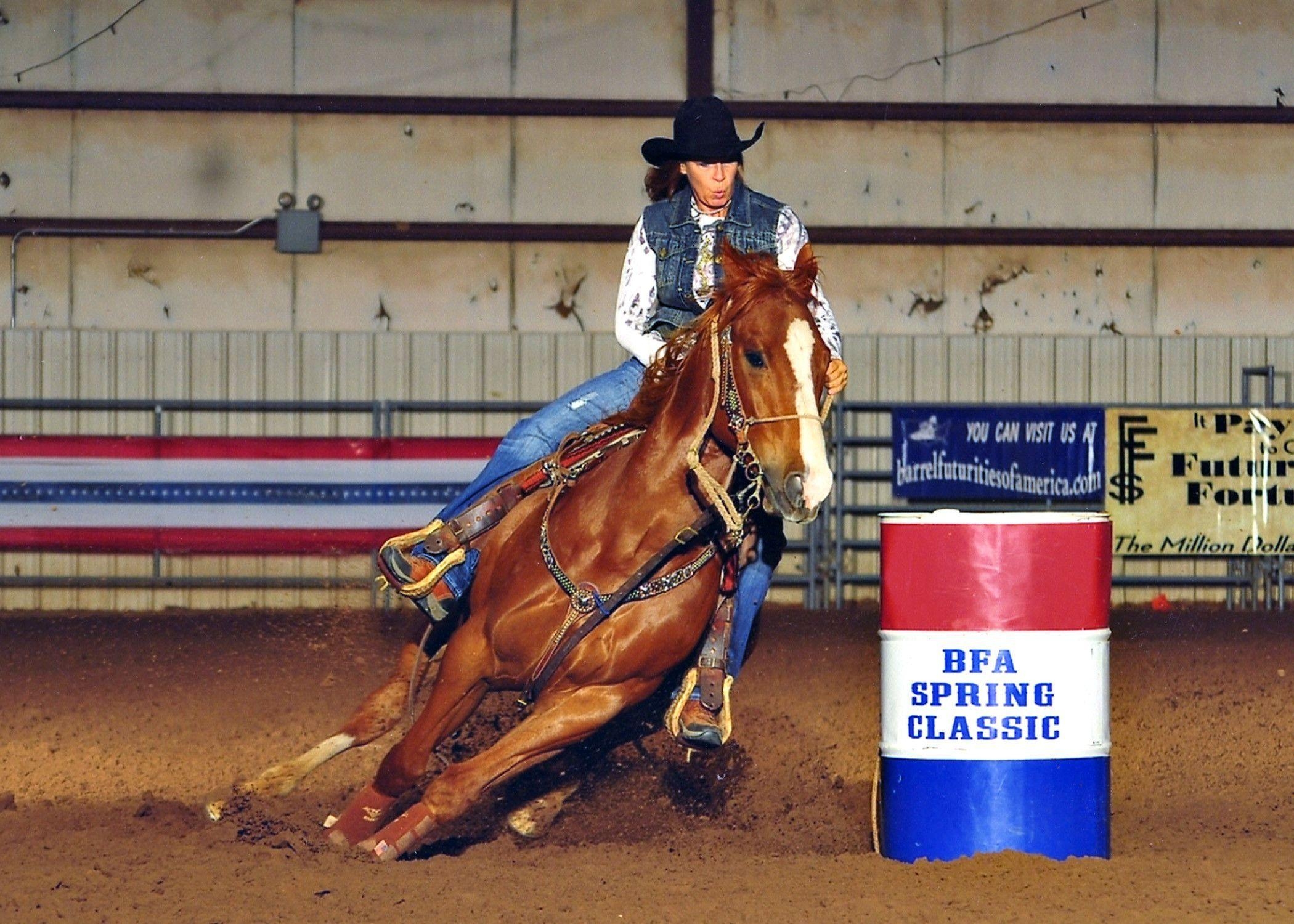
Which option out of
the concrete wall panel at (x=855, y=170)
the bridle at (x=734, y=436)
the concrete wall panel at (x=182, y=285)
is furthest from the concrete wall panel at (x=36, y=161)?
the bridle at (x=734, y=436)

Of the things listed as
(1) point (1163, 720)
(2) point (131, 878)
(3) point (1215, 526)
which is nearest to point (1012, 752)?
(2) point (131, 878)

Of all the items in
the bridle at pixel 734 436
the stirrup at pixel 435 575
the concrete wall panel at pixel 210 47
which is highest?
the concrete wall panel at pixel 210 47

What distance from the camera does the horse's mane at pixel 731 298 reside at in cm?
489

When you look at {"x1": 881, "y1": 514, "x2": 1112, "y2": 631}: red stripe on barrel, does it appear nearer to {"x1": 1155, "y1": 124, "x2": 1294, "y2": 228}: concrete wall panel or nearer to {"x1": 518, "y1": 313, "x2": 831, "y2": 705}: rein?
{"x1": 518, "y1": 313, "x2": 831, "y2": 705}: rein

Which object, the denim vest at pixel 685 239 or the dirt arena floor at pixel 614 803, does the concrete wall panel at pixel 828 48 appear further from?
the denim vest at pixel 685 239

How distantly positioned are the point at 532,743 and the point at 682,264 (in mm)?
1493

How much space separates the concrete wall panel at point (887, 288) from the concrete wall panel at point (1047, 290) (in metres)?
0.13

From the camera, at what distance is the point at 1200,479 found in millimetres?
12875

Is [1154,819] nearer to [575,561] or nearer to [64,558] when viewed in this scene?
[575,561]

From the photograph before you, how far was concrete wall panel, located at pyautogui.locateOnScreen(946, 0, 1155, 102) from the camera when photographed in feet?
44.6

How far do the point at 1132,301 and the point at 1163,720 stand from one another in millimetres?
6315

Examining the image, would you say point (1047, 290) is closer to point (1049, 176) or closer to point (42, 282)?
point (1049, 176)

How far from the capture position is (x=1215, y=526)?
42.5ft

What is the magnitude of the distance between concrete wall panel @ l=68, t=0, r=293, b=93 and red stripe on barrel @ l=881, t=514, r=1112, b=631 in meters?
9.56
